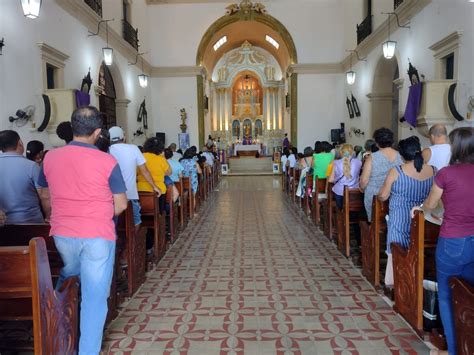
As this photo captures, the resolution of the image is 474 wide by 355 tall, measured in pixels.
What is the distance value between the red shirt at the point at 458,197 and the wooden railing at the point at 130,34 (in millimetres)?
12914

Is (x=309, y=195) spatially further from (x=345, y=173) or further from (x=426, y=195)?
(x=426, y=195)

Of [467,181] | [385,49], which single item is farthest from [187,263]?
[385,49]

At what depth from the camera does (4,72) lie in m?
6.49

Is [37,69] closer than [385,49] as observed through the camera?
Yes

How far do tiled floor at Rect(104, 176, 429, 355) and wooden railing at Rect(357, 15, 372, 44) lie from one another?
9413 mm

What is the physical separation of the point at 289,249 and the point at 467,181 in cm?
371

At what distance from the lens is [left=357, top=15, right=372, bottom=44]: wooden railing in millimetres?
13445

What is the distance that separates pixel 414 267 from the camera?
123 inches

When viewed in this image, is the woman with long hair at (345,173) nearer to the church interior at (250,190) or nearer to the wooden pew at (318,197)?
the church interior at (250,190)

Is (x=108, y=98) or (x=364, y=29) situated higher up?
(x=364, y=29)

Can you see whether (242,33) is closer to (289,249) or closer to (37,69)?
(37,69)

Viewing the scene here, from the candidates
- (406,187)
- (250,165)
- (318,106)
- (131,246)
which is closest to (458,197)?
(406,187)

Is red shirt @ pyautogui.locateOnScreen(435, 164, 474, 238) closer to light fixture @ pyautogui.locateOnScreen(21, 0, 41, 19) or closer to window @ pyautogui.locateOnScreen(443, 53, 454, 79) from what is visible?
light fixture @ pyautogui.locateOnScreen(21, 0, 41, 19)

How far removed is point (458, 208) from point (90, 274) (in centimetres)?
221
